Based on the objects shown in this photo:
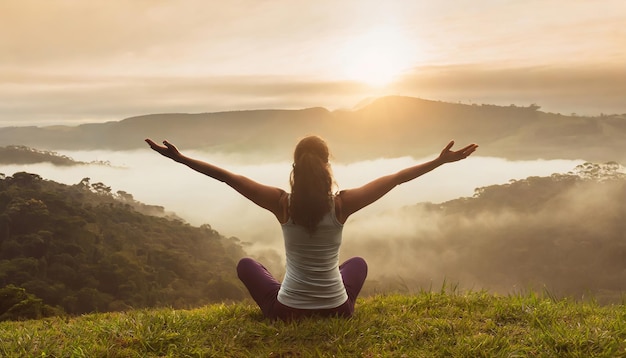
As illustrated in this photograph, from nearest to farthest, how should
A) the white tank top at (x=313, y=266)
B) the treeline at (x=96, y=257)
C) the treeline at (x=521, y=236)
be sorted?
the white tank top at (x=313, y=266) → the treeline at (x=96, y=257) → the treeline at (x=521, y=236)

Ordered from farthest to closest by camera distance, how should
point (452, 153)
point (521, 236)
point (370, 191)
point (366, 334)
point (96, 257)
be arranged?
1. point (521, 236)
2. point (96, 257)
3. point (452, 153)
4. point (370, 191)
5. point (366, 334)

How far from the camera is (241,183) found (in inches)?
190

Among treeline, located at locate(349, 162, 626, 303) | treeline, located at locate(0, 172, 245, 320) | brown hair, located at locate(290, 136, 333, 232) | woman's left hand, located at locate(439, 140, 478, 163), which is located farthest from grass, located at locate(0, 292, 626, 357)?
treeline, located at locate(349, 162, 626, 303)

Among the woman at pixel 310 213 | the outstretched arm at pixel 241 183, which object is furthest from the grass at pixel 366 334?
the outstretched arm at pixel 241 183

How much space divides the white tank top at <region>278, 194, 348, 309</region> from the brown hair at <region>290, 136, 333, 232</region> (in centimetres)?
11

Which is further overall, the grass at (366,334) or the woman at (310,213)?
the woman at (310,213)

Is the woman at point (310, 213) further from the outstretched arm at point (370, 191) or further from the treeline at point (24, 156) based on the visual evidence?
the treeline at point (24, 156)

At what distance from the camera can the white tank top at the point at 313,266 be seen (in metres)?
4.91

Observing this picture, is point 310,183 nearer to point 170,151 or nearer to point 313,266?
point 313,266

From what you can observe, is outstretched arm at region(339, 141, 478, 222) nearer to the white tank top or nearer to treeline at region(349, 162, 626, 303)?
the white tank top

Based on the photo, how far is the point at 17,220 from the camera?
7119 centimetres

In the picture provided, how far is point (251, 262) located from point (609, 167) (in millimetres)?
172822

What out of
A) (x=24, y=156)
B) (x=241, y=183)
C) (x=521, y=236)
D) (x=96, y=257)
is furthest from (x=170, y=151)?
(x=24, y=156)

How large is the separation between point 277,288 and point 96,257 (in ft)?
230
